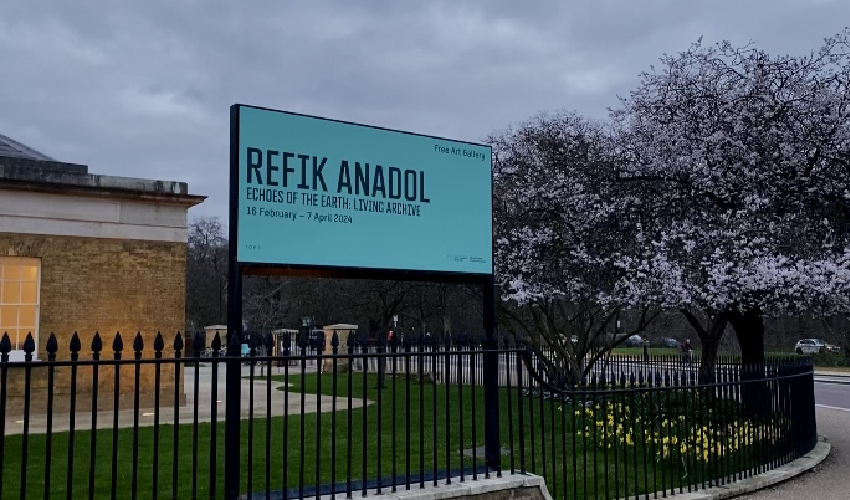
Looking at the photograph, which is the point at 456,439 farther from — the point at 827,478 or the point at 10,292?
the point at 10,292

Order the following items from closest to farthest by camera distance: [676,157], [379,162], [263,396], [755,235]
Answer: [379,162], [755,235], [676,157], [263,396]

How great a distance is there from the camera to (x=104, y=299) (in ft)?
51.0

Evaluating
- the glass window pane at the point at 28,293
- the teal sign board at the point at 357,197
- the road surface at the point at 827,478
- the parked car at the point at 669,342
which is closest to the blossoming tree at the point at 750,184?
the road surface at the point at 827,478

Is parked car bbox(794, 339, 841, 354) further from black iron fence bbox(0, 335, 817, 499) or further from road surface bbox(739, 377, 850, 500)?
black iron fence bbox(0, 335, 817, 499)

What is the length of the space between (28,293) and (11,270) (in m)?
0.53

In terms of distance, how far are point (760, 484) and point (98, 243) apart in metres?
12.6

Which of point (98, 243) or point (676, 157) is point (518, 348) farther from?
point (98, 243)

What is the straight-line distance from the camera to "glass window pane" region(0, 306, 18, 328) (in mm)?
14836

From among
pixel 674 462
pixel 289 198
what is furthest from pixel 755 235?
pixel 289 198

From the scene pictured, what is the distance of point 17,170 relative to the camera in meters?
14.9

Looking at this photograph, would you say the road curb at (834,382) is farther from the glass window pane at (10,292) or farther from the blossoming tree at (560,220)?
the glass window pane at (10,292)

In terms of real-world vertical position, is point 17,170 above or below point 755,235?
above

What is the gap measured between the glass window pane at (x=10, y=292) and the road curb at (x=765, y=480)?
12.6 m

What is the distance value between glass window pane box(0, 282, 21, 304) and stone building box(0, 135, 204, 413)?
2 cm
